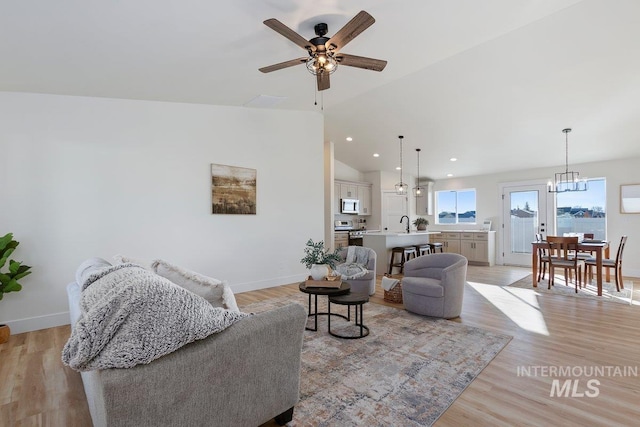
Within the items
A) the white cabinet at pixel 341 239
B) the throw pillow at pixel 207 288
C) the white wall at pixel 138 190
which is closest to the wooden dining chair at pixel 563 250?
the white cabinet at pixel 341 239

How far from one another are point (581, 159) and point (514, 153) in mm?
1438

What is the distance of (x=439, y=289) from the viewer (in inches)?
145

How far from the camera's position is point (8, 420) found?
193 centimetres

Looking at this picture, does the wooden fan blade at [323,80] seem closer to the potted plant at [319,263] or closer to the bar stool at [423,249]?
the potted plant at [319,263]

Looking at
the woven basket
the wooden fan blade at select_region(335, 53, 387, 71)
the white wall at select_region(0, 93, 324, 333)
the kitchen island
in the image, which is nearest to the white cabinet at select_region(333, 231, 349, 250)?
the kitchen island

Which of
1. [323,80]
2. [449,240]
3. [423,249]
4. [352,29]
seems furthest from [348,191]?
[352,29]

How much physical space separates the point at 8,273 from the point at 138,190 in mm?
1519

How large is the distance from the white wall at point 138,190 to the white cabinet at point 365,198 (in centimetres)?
321

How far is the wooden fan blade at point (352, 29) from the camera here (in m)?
2.18

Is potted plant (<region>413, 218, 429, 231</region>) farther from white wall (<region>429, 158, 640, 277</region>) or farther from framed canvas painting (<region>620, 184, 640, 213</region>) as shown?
framed canvas painting (<region>620, 184, 640, 213</region>)

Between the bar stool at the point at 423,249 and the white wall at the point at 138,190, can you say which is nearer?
the white wall at the point at 138,190

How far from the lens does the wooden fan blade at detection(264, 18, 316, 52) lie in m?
2.22

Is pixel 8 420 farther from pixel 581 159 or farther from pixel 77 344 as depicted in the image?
pixel 581 159

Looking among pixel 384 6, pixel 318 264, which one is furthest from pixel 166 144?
pixel 384 6
